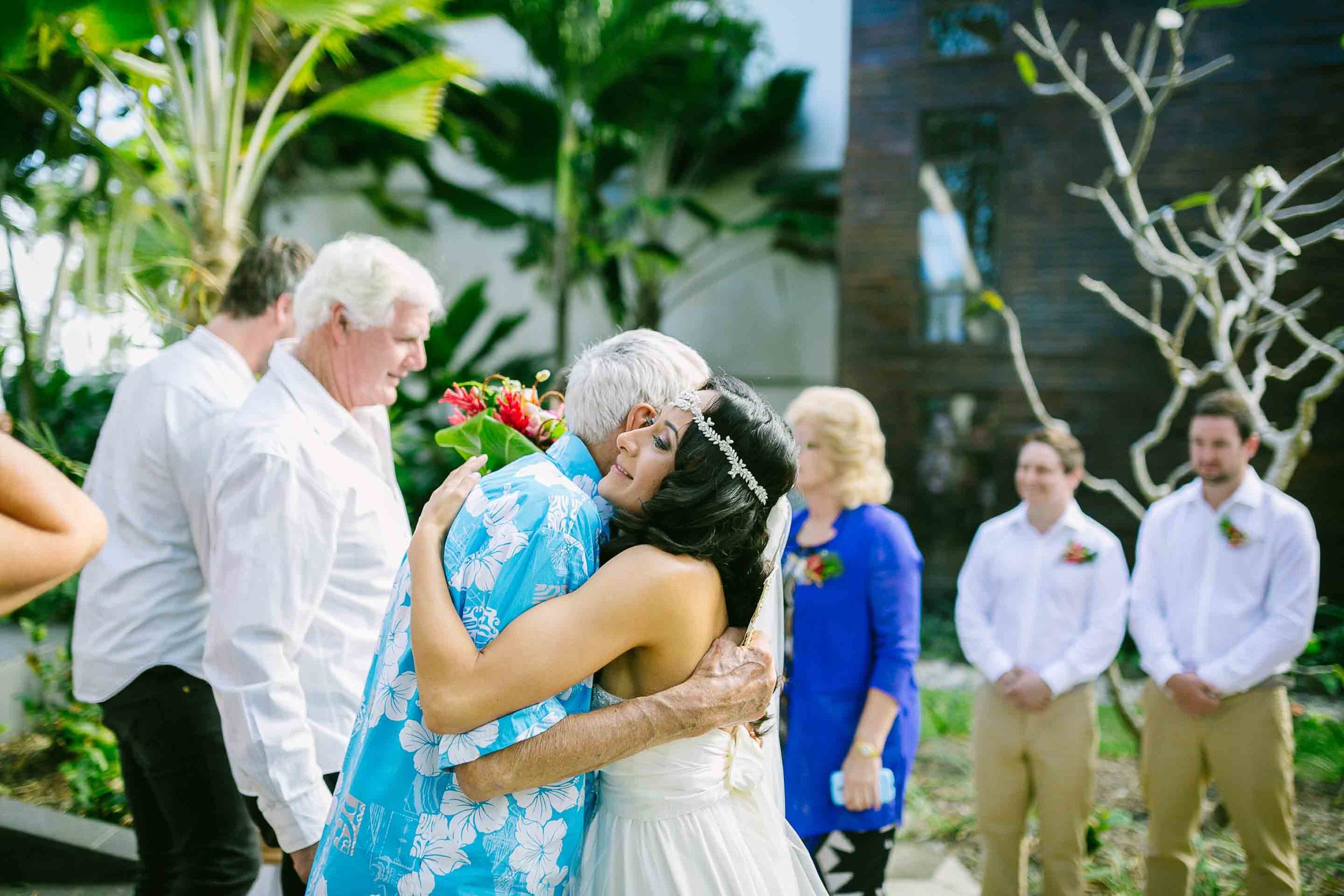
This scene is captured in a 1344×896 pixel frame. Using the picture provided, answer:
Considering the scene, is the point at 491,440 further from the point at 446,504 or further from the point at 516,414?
the point at 446,504

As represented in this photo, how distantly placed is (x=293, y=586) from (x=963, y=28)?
11.6 m

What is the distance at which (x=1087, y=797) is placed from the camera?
4340 millimetres

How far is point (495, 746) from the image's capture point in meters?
1.70

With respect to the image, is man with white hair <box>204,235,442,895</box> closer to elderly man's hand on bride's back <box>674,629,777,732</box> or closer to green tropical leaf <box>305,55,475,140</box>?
elderly man's hand on bride's back <box>674,629,777,732</box>

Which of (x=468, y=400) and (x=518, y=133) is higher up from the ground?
(x=518, y=133)

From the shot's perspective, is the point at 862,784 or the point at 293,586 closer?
the point at 293,586

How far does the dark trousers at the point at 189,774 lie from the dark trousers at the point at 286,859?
0.26 feet

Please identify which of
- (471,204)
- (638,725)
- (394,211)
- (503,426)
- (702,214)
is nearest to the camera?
(638,725)

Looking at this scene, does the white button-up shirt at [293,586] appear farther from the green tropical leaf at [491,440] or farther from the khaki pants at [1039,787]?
the khaki pants at [1039,787]

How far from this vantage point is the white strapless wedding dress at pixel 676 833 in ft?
6.41

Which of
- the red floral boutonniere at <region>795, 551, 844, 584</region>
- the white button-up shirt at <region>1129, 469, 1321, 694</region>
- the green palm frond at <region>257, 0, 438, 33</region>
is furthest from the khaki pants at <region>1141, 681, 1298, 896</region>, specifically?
the green palm frond at <region>257, 0, 438, 33</region>

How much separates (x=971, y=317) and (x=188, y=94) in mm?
8953

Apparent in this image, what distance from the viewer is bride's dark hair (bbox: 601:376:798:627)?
6.08 ft

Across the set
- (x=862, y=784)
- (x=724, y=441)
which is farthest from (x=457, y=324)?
(x=724, y=441)
